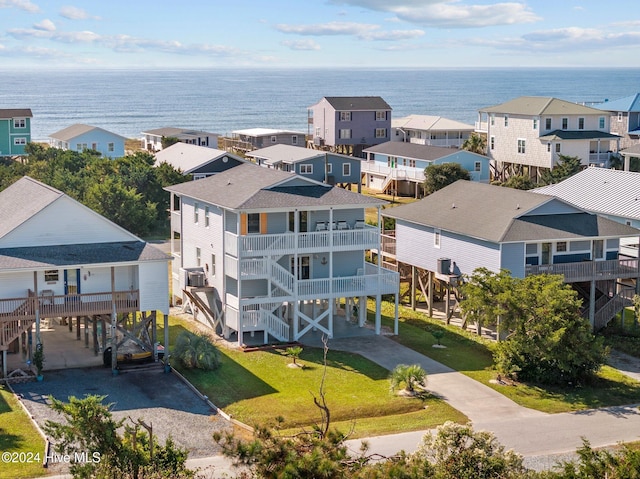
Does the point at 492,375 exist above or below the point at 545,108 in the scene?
below

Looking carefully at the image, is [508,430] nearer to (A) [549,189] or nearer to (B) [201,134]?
(A) [549,189]

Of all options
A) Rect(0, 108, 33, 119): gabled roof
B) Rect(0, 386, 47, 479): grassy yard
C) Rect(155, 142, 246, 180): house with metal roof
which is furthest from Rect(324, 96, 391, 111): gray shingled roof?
Rect(0, 386, 47, 479): grassy yard

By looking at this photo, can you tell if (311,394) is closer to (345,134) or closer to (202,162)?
(202,162)

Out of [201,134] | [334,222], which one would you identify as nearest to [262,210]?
[334,222]

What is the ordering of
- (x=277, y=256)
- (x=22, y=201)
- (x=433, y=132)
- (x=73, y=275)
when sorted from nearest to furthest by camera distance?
(x=73, y=275), (x=22, y=201), (x=277, y=256), (x=433, y=132)

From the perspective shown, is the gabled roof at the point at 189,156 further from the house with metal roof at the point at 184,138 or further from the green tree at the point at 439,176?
the house with metal roof at the point at 184,138

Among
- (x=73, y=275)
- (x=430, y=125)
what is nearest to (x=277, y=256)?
(x=73, y=275)
